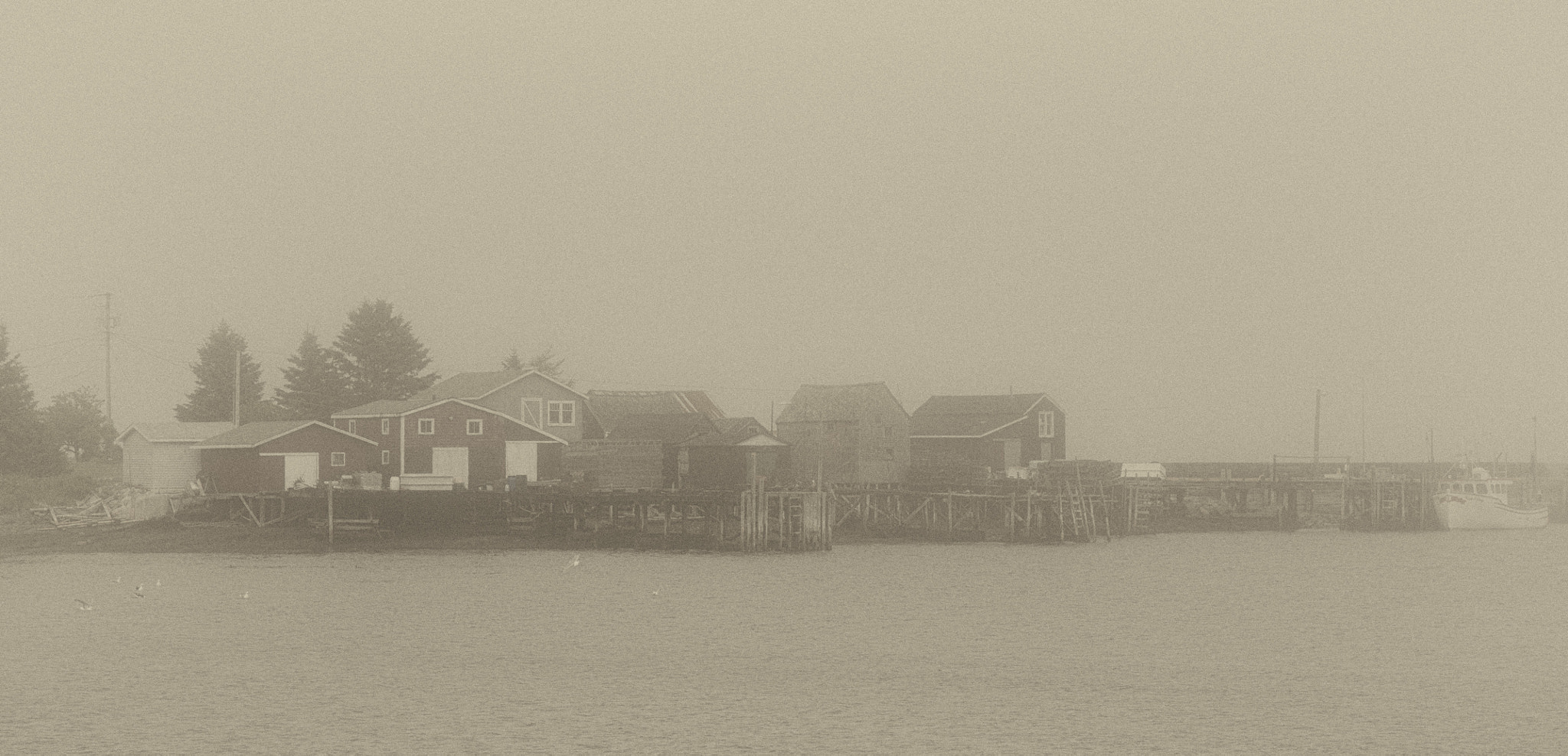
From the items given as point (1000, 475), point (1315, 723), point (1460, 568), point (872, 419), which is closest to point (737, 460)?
point (872, 419)

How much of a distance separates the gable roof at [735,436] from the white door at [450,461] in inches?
424

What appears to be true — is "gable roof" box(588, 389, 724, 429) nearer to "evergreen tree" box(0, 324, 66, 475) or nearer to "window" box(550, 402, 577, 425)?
"window" box(550, 402, 577, 425)

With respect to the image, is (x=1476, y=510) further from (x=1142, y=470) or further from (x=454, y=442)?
(x=454, y=442)

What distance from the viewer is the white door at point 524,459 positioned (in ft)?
255

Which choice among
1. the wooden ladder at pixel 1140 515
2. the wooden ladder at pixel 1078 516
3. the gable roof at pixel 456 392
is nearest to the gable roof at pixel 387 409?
the gable roof at pixel 456 392

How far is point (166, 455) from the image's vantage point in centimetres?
7569

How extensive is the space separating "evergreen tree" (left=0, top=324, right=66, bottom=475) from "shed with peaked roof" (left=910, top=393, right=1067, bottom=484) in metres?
47.0

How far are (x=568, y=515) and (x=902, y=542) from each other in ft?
53.8

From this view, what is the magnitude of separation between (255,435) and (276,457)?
1.61 meters

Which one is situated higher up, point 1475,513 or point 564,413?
point 564,413

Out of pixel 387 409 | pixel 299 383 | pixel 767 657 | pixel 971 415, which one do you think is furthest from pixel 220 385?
pixel 767 657

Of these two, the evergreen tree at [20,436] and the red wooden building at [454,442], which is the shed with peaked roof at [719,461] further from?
the evergreen tree at [20,436]

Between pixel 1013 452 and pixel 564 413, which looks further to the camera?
pixel 1013 452

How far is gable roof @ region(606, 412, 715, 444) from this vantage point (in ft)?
249
